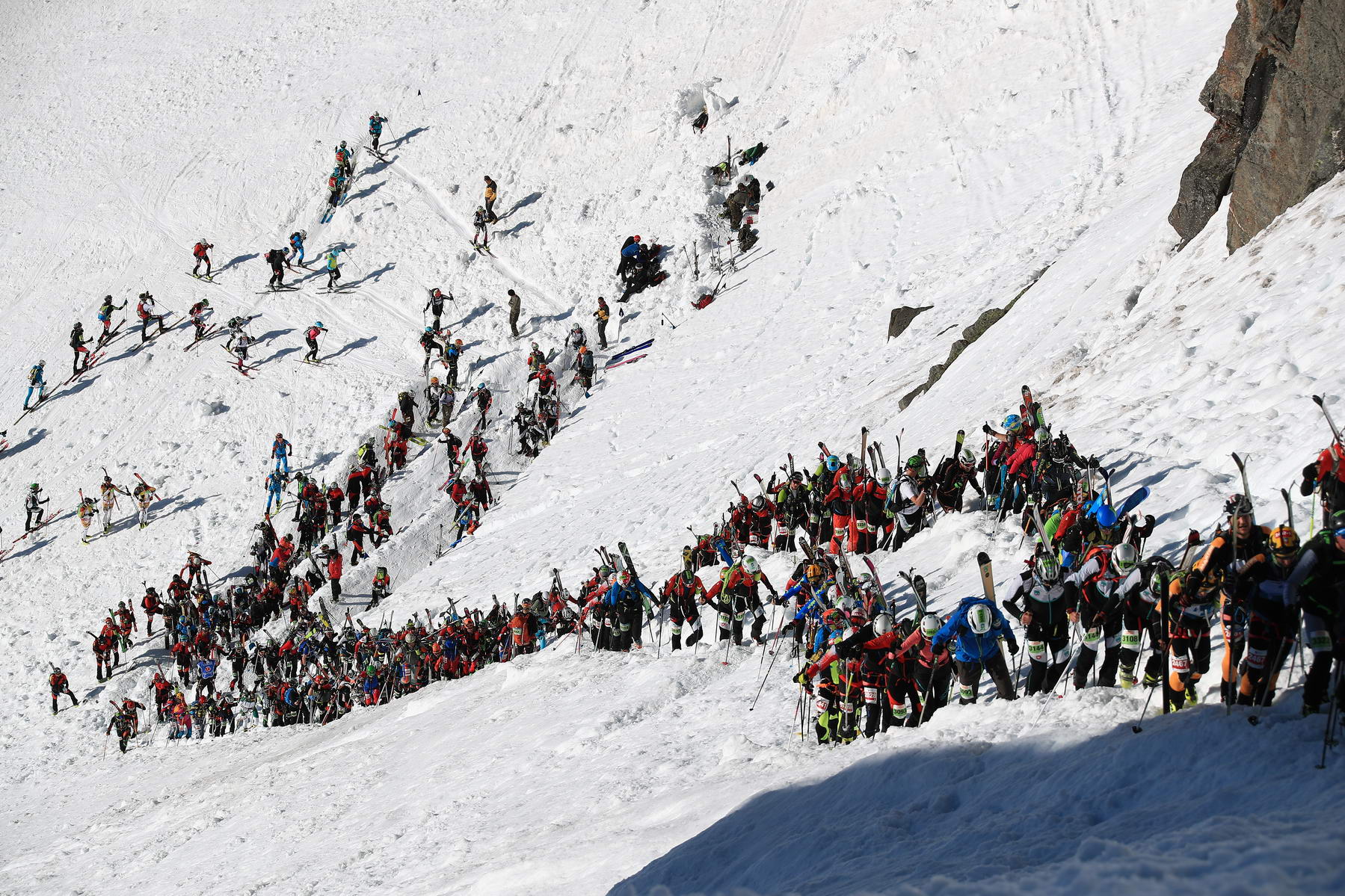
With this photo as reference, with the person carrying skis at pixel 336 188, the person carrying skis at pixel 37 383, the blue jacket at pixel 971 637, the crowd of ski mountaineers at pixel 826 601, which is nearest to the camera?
→ the crowd of ski mountaineers at pixel 826 601

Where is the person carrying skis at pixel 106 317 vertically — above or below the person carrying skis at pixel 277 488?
above

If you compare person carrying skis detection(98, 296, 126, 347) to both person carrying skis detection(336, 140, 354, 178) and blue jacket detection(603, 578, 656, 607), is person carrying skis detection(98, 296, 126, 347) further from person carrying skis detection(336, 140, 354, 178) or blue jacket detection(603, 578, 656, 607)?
blue jacket detection(603, 578, 656, 607)

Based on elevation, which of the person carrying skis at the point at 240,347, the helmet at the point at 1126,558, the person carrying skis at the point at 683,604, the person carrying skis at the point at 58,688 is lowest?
the helmet at the point at 1126,558

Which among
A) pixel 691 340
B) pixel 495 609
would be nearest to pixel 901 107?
pixel 691 340

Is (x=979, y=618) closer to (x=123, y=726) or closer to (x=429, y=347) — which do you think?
(x=123, y=726)

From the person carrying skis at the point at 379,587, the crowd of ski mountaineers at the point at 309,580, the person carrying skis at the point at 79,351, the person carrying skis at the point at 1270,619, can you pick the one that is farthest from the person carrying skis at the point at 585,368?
the person carrying skis at the point at 1270,619

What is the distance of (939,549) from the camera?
12.6 metres

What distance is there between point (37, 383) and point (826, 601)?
92.2 feet

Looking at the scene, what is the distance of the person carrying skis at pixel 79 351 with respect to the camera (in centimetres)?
3103

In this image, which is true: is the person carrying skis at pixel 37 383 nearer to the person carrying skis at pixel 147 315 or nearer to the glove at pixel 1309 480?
the person carrying skis at pixel 147 315

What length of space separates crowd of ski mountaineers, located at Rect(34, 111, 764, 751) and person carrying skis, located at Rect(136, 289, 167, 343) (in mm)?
53

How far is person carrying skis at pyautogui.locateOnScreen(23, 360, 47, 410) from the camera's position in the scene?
30344mm

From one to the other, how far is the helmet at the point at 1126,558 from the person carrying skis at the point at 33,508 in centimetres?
2690

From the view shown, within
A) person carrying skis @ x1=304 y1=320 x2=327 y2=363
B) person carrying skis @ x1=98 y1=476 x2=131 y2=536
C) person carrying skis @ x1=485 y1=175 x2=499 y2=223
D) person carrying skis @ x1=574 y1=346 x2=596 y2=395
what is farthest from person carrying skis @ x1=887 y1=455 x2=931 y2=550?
person carrying skis @ x1=485 y1=175 x2=499 y2=223
